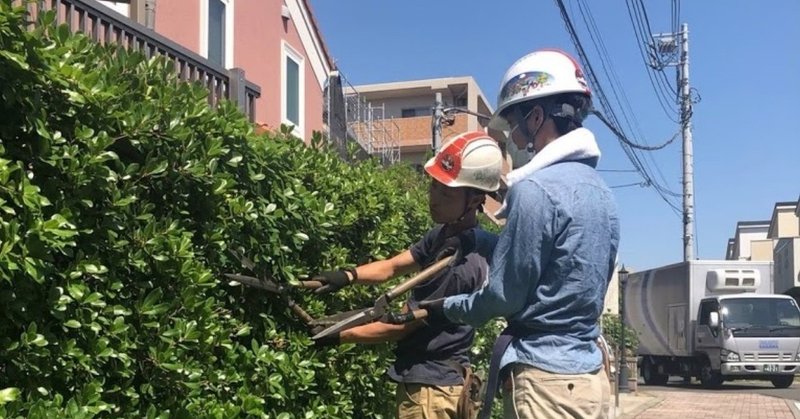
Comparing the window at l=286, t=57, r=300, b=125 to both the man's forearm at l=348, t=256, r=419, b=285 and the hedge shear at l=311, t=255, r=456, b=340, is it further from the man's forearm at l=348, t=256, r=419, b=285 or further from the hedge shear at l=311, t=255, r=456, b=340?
the hedge shear at l=311, t=255, r=456, b=340

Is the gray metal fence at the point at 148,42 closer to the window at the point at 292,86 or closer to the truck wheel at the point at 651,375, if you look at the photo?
the window at the point at 292,86

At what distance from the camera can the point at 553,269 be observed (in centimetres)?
268

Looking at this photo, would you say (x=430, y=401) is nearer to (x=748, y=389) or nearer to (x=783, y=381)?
(x=748, y=389)

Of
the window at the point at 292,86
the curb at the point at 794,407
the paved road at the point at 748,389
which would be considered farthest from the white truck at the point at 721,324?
the window at the point at 292,86

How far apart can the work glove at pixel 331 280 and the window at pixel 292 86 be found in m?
9.61

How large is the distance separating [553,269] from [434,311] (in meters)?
0.89

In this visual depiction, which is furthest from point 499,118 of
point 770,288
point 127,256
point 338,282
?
point 770,288

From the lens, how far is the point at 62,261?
2.28m

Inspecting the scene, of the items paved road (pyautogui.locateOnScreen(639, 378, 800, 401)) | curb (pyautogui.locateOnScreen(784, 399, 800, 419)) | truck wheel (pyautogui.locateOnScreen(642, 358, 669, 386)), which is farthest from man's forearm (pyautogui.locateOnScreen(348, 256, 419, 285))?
truck wheel (pyautogui.locateOnScreen(642, 358, 669, 386))

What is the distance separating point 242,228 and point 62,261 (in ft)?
2.75

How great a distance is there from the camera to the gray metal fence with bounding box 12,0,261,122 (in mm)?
5137

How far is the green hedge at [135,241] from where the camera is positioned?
211 centimetres

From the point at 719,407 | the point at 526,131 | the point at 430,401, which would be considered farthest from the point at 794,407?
the point at 526,131

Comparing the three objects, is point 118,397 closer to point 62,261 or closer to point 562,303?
point 62,261
